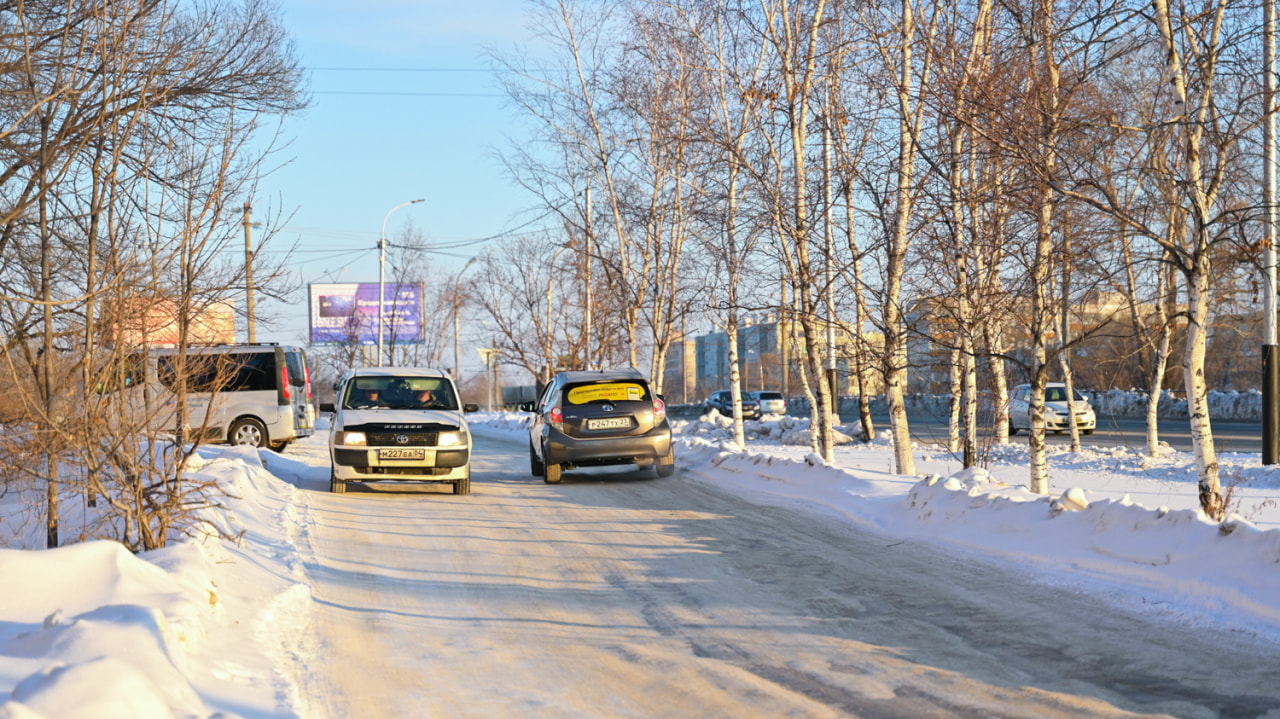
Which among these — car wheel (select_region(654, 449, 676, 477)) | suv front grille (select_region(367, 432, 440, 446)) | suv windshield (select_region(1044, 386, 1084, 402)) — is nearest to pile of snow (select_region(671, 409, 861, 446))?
suv windshield (select_region(1044, 386, 1084, 402))

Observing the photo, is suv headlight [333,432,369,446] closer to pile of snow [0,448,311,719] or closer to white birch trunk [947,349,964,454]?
pile of snow [0,448,311,719]

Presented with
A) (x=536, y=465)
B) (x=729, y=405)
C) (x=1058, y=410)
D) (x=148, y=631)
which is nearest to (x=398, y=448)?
(x=536, y=465)

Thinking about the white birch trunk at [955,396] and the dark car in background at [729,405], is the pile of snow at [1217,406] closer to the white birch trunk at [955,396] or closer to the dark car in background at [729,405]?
the dark car in background at [729,405]

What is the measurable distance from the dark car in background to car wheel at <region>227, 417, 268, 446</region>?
25307mm

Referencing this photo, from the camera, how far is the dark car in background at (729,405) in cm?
4878

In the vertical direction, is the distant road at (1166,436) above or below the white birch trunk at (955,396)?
below

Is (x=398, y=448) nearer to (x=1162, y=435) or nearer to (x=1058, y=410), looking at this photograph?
(x=1058, y=410)

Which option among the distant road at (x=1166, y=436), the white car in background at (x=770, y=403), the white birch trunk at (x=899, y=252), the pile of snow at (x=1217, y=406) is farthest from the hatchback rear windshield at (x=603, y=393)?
the white car in background at (x=770, y=403)

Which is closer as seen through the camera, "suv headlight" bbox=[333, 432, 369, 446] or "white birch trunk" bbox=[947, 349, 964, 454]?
"suv headlight" bbox=[333, 432, 369, 446]

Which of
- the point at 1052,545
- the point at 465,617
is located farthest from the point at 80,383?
the point at 1052,545

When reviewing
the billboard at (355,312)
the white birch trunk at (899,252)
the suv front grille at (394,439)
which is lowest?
the suv front grille at (394,439)

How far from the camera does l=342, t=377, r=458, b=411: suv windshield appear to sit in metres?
15.9

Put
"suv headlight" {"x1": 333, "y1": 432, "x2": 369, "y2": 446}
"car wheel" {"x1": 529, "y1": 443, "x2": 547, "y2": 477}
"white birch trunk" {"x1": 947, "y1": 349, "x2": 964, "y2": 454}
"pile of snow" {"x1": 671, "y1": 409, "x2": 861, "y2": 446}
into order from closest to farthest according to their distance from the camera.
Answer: "suv headlight" {"x1": 333, "y1": 432, "x2": 369, "y2": 446} → "white birch trunk" {"x1": 947, "y1": 349, "x2": 964, "y2": 454} → "car wheel" {"x1": 529, "y1": 443, "x2": 547, "y2": 477} → "pile of snow" {"x1": 671, "y1": 409, "x2": 861, "y2": 446}

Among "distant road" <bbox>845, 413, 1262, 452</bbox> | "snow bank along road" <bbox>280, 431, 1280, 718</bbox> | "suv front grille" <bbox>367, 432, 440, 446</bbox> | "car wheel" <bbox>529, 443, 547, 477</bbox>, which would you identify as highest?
"suv front grille" <bbox>367, 432, 440, 446</bbox>
